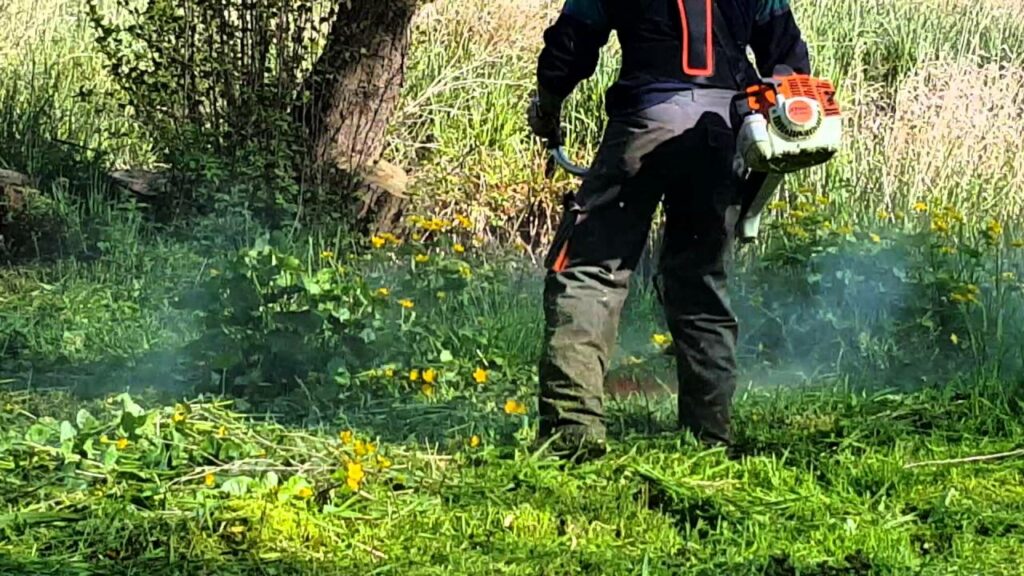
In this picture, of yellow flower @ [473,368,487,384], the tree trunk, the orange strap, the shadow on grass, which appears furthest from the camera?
the tree trunk

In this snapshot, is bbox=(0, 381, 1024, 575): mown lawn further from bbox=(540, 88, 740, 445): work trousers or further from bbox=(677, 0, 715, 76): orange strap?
bbox=(677, 0, 715, 76): orange strap

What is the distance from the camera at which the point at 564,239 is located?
15.0 ft

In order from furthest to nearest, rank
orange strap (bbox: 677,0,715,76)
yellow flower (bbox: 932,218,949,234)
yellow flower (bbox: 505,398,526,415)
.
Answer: yellow flower (bbox: 932,218,949,234)
yellow flower (bbox: 505,398,526,415)
orange strap (bbox: 677,0,715,76)

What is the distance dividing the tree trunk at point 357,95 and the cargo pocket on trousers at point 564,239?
3.46 metres

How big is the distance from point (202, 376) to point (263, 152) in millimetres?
2443

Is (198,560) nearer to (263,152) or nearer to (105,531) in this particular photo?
(105,531)

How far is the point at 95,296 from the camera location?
6562mm

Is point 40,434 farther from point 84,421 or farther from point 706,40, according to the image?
point 706,40

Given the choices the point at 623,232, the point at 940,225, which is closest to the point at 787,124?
the point at 623,232

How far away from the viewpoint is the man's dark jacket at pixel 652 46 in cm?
447

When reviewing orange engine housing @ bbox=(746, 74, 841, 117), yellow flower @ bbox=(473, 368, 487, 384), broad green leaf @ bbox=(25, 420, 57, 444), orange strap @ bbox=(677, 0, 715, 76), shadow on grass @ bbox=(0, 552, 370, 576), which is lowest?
shadow on grass @ bbox=(0, 552, 370, 576)

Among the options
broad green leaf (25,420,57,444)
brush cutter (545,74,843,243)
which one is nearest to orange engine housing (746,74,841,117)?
brush cutter (545,74,843,243)

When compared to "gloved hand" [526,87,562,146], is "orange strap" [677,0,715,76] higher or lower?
higher

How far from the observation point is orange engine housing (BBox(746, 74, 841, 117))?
4.27 metres
